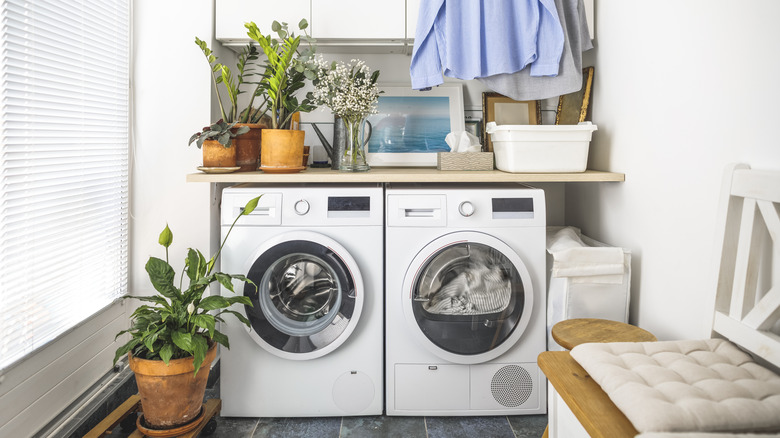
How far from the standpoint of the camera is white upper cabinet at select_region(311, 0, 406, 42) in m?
2.39

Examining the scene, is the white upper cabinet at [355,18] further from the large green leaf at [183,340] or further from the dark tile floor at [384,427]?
the dark tile floor at [384,427]

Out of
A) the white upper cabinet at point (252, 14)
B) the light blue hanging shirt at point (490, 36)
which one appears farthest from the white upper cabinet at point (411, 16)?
the white upper cabinet at point (252, 14)

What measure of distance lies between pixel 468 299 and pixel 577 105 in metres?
1.16

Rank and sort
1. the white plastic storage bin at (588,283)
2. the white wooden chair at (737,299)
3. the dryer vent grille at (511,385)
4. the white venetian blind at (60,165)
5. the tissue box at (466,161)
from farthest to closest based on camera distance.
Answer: the tissue box at (466,161) → the dryer vent grille at (511,385) → the white plastic storage bin at (588,283) → the white venetian blind at (60,165) → the white wooden chair at (737,299)

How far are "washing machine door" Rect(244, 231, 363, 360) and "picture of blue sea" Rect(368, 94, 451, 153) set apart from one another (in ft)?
2.80

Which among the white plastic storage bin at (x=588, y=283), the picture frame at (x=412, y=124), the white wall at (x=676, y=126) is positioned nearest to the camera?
the white wall at (x=676, y=126)

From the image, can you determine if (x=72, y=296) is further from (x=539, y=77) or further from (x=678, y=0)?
(x=678, y=0)

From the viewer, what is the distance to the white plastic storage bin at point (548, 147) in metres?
2.16

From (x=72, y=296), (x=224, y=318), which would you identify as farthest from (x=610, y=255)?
(x=72, y=296)

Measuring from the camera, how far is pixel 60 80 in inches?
70.4

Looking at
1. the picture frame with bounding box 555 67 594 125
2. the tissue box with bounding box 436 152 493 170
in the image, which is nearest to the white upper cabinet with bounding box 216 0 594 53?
the picture frame with bounding box 555 67 594 125

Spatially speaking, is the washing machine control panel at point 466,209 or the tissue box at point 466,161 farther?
the tissue box at point 466,161

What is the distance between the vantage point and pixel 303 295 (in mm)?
2082

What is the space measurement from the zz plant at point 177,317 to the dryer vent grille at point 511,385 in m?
1.02
